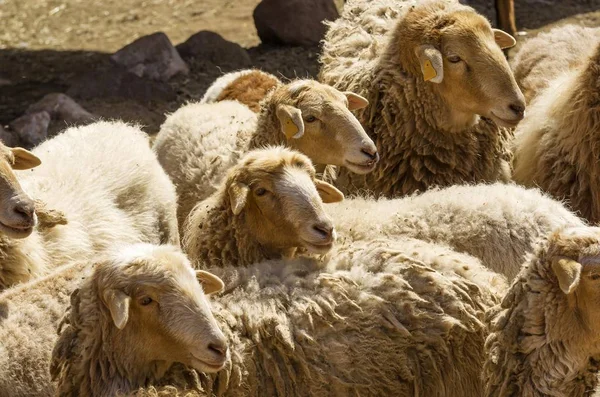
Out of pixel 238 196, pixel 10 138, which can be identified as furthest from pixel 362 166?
pixel 10 138

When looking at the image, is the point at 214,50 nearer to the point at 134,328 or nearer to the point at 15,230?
the point at 15,230

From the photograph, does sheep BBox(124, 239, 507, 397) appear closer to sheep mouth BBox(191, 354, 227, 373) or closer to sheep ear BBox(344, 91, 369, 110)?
sheep mouth BBox(191, 354, 227, 373)

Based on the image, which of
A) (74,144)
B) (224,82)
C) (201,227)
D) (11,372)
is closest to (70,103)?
(224,82)

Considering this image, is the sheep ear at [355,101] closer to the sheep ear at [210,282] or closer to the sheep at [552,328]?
the sheep ear at [210,282]

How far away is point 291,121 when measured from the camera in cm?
629

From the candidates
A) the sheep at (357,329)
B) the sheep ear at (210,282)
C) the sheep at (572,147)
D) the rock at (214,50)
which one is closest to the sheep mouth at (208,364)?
the sheep at (357,329)

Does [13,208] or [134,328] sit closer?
[134,328]

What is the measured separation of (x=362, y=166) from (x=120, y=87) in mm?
5122

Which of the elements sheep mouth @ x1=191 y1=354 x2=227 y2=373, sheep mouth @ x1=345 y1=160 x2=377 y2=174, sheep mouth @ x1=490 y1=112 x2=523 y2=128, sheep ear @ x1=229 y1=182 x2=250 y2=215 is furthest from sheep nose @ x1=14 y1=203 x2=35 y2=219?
sheep mouth @ x1=490 y1=112 x2=523 y2=128

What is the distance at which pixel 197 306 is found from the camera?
439 centimetres

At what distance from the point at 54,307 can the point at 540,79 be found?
154 inches

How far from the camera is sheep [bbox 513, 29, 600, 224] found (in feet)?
20.9

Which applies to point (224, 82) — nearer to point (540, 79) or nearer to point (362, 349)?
point (540, 79)

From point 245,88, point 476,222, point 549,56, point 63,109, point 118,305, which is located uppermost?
point 118,305
